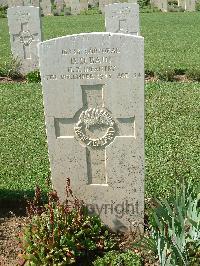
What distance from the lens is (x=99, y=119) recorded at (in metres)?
3.89

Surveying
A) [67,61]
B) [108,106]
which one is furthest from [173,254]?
[67,61]

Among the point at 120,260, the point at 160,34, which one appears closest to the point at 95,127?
the point at 120,260

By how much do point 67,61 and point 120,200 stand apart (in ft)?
4.50

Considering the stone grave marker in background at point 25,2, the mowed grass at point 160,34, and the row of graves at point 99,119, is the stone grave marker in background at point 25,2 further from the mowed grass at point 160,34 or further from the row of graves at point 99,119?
the row of graves at point 99,119

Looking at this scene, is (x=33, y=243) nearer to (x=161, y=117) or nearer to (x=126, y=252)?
(x=126, y=252)

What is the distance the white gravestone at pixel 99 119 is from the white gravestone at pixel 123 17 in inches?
291

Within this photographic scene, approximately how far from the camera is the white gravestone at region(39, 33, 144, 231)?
3666 millimetres

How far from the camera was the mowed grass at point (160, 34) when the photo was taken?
12008mm

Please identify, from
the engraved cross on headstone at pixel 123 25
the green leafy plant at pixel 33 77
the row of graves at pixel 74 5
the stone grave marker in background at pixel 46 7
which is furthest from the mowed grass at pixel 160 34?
the green leafy plant at pixel 33 77

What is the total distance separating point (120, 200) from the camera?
4.18 m

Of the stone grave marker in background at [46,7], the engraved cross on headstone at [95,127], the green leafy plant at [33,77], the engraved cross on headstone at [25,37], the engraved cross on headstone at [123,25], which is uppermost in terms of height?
the stone grave marker in background at [46,7]

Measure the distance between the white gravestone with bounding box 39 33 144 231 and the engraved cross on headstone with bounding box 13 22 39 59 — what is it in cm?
720

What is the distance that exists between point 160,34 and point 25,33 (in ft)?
24.9

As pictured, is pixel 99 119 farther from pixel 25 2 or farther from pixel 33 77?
pixel 25 2
